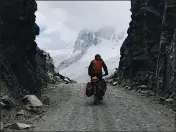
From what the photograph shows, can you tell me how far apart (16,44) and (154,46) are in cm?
1411

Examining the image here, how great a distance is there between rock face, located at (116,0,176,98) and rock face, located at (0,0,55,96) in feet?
25.8

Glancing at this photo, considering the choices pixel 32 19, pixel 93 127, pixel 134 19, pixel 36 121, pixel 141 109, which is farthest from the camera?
pixel 134 19

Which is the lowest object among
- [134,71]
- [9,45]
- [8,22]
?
[134,71]

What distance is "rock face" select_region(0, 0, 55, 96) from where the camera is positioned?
17.4m

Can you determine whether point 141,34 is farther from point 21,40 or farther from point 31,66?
point 21,40

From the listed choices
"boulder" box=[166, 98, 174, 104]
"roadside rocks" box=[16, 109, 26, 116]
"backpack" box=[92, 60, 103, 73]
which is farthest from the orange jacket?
"roadside rocks" box=[16, 109, 26, 116]

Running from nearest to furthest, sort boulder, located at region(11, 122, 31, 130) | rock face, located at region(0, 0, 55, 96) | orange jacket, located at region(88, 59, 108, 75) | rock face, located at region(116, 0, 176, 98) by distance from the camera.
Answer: boulder, located at region(11, 122, 31, 130) < rock face, located at region(0, 0, 55, 96) < orange jacket, located at region(88, 59, 108, 75) < rock face, located at region(116, 0, 176, 98)

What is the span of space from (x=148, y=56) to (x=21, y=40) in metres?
13.6

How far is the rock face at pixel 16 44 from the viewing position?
17375 mm

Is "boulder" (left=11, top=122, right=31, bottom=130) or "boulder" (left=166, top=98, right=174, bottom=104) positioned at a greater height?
"boulder" (left=11, top=122, right=31, bottom=130)

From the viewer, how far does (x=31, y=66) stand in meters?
23.4

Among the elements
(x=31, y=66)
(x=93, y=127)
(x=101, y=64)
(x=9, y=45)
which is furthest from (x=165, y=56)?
(x=93, y=127)

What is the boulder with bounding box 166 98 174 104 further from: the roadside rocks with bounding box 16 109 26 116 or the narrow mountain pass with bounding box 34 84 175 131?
the roadside rocks with bounding box 16 109 26 116

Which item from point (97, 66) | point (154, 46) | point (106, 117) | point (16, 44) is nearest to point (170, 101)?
point (97, 66)
